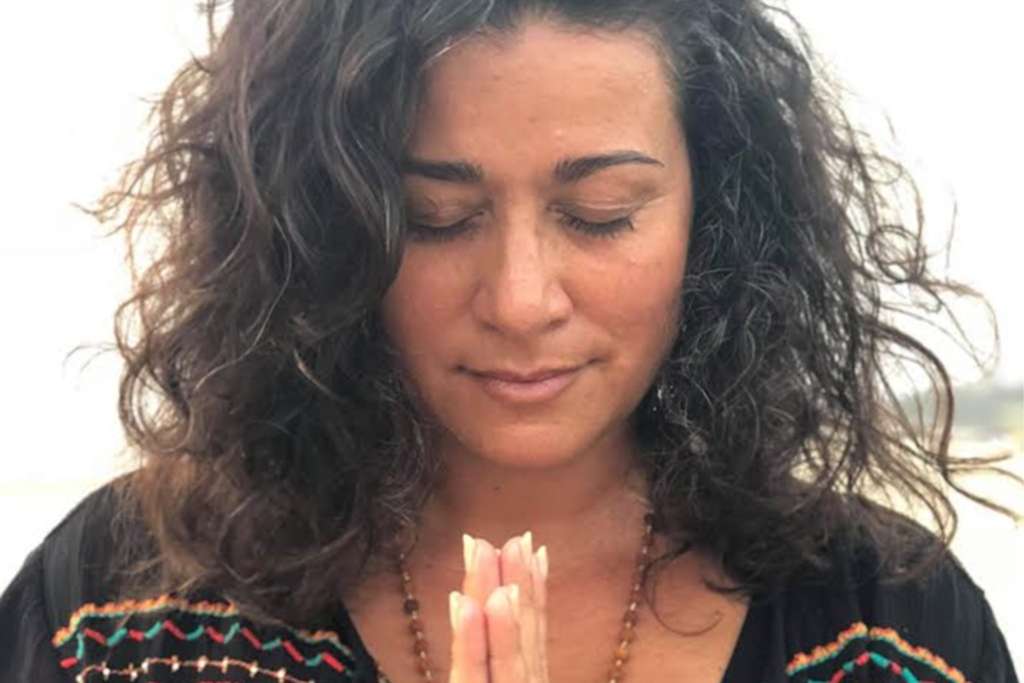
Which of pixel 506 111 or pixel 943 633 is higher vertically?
pixel 506 111

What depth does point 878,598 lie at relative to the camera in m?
1.36

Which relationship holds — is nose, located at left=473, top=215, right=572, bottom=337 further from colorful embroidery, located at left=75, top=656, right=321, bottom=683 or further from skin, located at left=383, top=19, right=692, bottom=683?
colorful embroidery, located at left=75, top=656, right=321, bottom=683

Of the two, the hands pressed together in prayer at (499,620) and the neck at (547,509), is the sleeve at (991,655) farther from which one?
the hands pressed together in prayer at (499,620)

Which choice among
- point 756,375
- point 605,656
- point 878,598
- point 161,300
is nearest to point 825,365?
point 756,375

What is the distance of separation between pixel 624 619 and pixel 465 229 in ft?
1.28

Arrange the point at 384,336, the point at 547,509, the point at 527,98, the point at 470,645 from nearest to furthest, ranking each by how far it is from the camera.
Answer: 1. the point at 470,645
2. the point at 527,98
3. the point at 384,336
4. the point at 547,509

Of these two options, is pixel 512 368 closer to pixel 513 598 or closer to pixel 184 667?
pixel 513 598

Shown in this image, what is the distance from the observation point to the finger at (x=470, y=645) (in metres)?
1.06

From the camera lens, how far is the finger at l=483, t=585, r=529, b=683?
3.50ft

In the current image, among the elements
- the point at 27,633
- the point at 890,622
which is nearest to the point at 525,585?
the point at 890,622

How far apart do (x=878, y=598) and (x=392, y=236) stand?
52cm

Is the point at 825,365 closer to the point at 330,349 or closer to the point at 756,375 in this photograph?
the point at 756,375

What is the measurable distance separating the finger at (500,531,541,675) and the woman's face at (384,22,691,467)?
7.2 inches

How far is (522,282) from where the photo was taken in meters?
1.21
